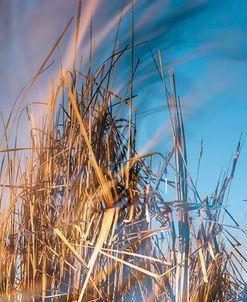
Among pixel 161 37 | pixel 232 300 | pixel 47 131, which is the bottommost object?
pixel 232 300

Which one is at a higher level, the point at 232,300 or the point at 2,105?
the point at 2,105

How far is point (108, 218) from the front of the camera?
377mm

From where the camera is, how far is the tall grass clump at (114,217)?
14.5 inches

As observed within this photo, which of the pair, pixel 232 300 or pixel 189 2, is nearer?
pixel 232 300

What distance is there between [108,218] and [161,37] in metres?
0.23

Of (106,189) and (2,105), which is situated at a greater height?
(2,105)

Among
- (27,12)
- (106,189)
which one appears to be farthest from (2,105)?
(106,189)

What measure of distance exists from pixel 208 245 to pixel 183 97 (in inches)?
6.5

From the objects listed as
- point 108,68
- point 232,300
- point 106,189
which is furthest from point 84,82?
point 232,300

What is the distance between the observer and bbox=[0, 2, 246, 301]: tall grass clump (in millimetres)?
369

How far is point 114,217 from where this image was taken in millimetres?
386

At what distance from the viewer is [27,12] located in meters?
0.56

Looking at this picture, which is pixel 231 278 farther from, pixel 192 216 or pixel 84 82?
pixel 84 82

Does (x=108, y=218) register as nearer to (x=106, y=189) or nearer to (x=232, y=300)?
(x=106, y=189)
